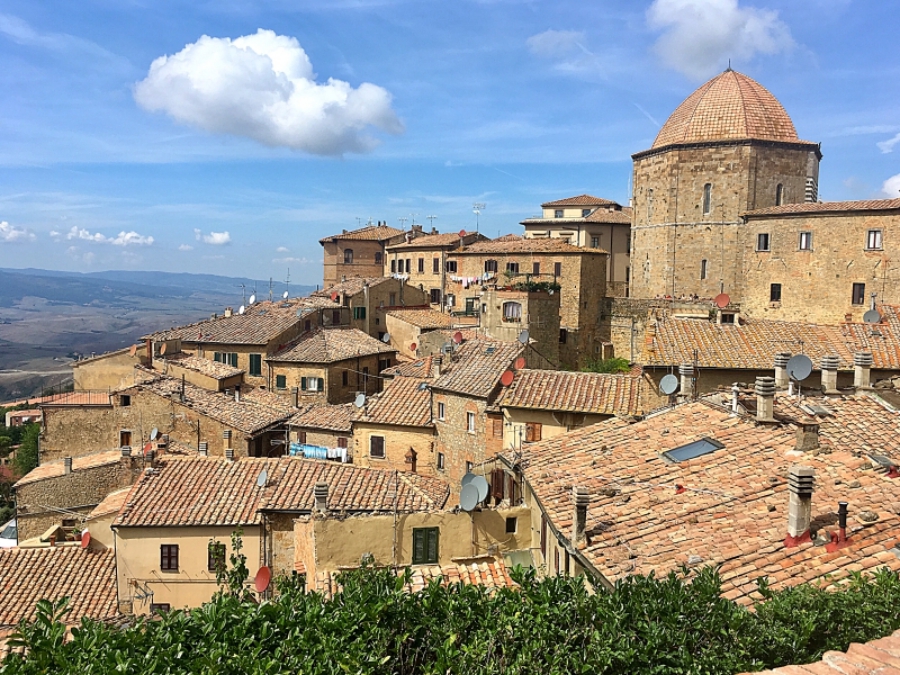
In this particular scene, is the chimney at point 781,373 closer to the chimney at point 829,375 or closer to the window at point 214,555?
the chimney at point 829,375

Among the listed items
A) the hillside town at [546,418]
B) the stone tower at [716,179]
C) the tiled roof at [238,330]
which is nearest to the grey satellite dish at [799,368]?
the hillside town at [546,418]

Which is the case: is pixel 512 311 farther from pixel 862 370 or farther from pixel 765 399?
pixel 765 399

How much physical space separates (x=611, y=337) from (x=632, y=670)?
123 feet

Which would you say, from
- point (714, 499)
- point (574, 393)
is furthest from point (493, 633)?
point (574, 393)

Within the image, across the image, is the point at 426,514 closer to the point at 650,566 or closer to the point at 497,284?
the point at 650,566

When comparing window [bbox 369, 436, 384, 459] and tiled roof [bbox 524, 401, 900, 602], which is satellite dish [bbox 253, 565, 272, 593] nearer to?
tiled roof [bbox 524, 401, 900, 602]

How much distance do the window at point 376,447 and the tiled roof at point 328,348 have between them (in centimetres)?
1190

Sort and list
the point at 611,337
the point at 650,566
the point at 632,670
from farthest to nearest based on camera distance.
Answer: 1. the point at 611,337
2. the point at 650,566
3. the point at 632,670

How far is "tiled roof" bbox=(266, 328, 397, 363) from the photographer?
4162 centimetres

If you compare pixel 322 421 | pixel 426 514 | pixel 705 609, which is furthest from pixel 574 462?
pixel 322 421

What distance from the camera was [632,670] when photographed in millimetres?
7277

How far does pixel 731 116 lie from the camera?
145ft

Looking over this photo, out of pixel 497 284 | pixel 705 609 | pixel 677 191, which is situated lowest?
pixel 705 609

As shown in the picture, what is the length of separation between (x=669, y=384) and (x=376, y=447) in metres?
13.3
